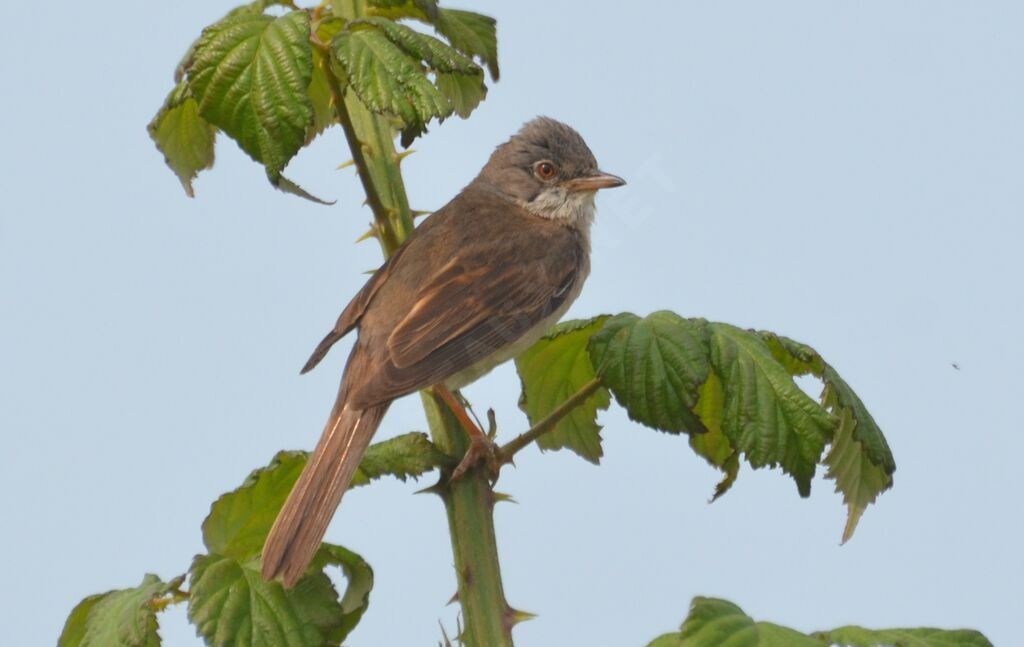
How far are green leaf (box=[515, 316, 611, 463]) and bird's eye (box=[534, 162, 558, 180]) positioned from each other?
1.55 metres

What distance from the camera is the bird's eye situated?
4852 millimetres

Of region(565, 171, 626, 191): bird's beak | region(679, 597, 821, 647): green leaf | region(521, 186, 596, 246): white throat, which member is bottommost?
region(679, 597, 821, 647): green leaf

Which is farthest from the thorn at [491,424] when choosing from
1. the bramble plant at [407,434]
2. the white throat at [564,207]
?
the white throat at [564,207]

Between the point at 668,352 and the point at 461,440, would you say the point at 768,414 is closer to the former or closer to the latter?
the point at 668,352

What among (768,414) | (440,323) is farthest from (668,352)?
(440,323)

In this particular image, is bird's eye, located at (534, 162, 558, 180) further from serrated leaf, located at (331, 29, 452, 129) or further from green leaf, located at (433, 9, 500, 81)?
serrated leaf, located at (331, 29, 452, 129)

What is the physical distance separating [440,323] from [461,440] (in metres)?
0.85

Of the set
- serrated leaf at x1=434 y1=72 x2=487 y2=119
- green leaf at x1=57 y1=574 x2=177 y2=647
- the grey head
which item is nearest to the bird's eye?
the grey head

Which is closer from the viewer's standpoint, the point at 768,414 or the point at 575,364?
the point at 768,414

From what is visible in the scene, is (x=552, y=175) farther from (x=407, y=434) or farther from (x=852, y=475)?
(x=852, y=475)

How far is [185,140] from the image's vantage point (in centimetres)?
324

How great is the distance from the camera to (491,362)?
3887 millimetres

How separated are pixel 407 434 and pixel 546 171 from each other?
2.04 m

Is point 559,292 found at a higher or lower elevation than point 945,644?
higher
